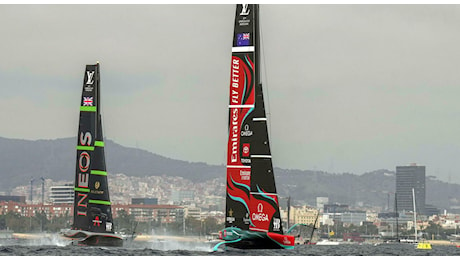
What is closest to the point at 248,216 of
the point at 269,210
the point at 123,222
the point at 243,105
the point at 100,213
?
the point at 269,210

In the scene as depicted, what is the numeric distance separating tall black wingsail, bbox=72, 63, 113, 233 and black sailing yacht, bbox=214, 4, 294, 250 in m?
10.1

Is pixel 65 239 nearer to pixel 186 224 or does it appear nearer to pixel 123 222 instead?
pixel 123 222

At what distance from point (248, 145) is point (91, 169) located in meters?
12.0

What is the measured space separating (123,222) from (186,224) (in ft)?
78.4

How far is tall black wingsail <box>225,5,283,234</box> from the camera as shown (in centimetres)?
3344

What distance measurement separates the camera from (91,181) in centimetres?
4356

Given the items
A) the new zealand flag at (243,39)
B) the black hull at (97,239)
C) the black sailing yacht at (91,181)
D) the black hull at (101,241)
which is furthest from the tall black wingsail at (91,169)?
the new zealand flag at (243,39)

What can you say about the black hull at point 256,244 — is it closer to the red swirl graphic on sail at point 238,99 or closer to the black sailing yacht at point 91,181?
the red swirl graphic on sail at point 238,99

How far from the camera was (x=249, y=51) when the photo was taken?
3403 cm

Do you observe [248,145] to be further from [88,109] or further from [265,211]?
[88,109]

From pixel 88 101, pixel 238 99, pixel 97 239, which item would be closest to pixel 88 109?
pixel 88 101

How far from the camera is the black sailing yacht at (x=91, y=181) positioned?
42688mm

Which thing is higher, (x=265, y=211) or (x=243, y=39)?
(x=243, y=39)

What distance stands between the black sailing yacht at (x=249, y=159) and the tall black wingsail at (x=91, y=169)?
33.3 ft
